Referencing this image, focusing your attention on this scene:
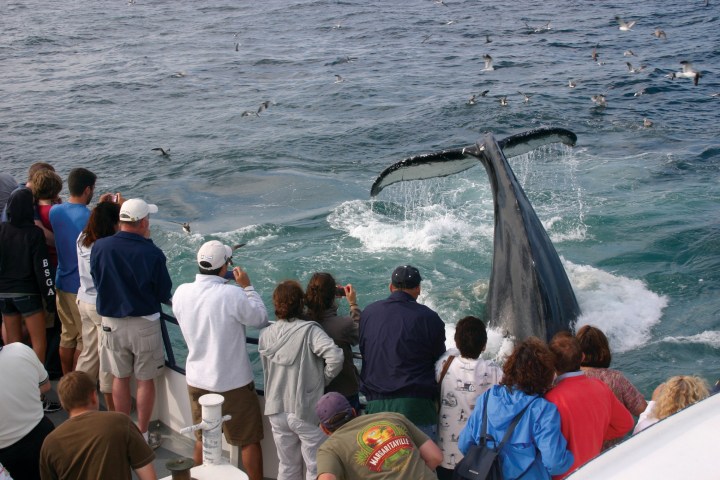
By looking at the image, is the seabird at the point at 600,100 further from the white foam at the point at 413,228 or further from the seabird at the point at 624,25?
the white foam at the point at 413,228

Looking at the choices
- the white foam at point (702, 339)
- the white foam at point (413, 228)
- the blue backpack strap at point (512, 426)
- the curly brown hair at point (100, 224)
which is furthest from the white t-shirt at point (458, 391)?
the white foam at point (413, 228)

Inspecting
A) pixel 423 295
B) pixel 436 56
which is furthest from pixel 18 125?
pixel 423 295

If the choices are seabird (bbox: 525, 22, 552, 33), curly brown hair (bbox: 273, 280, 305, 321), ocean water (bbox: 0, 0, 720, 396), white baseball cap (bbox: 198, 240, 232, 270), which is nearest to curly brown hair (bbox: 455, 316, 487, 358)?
curly brown hair (bbox: 273, 280, 305, 321)

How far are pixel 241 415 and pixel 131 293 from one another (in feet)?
4.39

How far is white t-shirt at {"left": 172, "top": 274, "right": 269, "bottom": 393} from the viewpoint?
252 inches

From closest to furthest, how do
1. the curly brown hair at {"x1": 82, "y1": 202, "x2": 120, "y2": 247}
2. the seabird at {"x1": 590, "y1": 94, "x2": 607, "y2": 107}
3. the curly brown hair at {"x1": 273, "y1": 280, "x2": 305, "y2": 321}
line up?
the curly brown hair at {"x1": 273, "y1": 280, "x2": 305, "y2": 321} < the curly brown hair at {"x1": 82, "y1": 202, "x2": 120, "y2": 247} < the seabird at {"x1": 590, "y1": 94, "x2": 607, "y2": 107}

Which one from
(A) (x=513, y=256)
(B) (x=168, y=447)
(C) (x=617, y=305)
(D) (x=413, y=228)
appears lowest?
(C) (x=617, y=305)

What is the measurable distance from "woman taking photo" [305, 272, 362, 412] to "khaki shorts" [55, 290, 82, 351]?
103 inches

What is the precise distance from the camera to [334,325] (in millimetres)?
6457

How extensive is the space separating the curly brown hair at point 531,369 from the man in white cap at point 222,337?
6.57 feet

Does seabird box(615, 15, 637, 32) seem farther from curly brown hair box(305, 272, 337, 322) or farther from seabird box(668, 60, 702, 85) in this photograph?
curly brown hair box(305, 272, 337, 322)

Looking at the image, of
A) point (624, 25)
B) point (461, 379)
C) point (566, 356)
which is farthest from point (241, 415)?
point (624, 25)

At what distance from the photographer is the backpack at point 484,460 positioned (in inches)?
203

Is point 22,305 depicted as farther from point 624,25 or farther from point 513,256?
point 624,25
